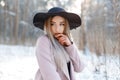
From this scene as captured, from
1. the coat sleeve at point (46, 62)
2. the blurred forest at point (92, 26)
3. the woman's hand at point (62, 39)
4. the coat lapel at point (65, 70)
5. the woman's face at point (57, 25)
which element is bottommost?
the blurred forest at point (92, 26)

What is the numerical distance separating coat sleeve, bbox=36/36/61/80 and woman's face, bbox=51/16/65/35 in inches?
6.1

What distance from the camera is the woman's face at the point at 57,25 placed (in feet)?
11.0

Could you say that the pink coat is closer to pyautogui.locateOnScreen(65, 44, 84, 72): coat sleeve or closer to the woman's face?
pyautogui.locateOnScreen(65, 44, 84, 72): coat sleeve

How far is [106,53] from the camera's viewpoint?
30.6 ft

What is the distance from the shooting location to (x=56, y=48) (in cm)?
327

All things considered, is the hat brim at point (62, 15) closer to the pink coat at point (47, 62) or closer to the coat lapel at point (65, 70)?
the pink coat at point (47, 62)

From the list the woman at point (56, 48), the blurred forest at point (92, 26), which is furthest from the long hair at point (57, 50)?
the blurred forest at point (92, 26)

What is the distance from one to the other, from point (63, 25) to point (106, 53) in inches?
238

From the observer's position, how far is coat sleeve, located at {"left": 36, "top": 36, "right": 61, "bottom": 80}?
3.13m

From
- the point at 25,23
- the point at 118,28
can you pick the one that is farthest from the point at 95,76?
the point at 25,23

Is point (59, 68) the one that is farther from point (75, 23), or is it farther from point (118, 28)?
point (118, 28)

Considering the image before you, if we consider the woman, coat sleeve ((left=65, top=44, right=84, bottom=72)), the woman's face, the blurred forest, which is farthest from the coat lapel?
the blurred forest

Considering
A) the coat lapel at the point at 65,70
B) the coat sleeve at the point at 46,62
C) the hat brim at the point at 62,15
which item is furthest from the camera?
the hat brim at the point at 62,15

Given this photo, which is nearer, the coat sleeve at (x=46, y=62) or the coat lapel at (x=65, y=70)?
the coat sleeve at (x=46, y=62)
